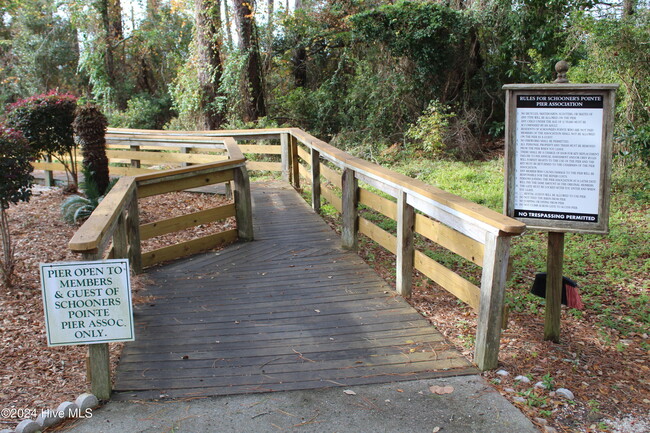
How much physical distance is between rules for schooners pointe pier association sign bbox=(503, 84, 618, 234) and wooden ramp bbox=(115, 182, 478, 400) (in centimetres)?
120

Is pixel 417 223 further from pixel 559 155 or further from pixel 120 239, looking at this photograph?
pixel 120 239

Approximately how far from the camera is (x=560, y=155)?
409cm

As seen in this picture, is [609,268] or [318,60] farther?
[318,60]

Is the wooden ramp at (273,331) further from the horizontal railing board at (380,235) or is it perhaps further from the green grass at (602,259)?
the green grass at (602,259)

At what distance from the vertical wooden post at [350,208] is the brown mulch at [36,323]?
226cm

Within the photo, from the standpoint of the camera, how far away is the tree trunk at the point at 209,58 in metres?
15.6

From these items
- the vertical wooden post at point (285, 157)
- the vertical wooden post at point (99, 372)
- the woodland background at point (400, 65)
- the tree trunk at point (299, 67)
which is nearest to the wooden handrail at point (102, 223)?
the vertical wooden post at point (99, 372)

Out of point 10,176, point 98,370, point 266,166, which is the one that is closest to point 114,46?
point 266,166

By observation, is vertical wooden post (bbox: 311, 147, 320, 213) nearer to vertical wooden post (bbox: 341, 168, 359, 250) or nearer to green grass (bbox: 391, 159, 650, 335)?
vertical wooden post (bbox: 341, 168, 359, 250)

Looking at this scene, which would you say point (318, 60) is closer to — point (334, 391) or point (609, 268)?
point (609, 268)

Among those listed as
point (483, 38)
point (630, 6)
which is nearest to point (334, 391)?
point (630, 6)

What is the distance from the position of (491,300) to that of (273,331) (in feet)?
5.61

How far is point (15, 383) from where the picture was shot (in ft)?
13.3

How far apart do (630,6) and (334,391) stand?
10649 millimetres
